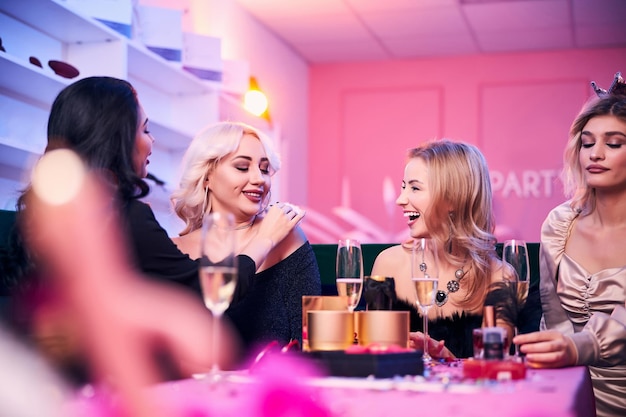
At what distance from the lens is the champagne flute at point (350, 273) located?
5.62 ft

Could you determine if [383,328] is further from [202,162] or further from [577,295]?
[202,162]

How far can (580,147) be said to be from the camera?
8.45ft

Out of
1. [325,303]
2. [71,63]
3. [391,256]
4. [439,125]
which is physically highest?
[439,125]

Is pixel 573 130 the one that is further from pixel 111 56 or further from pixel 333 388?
pixel 111 56

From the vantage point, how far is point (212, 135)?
2.81 meters

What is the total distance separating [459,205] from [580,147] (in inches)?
17.3

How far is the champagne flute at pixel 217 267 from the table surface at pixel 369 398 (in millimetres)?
88

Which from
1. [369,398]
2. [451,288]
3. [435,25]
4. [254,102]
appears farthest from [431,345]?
[435,25]

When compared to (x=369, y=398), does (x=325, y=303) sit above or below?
above

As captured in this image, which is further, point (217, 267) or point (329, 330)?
point (329, 330)

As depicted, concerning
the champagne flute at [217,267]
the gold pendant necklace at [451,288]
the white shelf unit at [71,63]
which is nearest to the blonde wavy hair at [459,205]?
the gold pendant necklace at [451,288]

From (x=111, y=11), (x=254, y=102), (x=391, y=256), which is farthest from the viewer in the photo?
(x=254, y=102)

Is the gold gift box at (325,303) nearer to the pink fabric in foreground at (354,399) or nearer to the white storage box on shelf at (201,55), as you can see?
the pink fabric in foreground at (354,399)

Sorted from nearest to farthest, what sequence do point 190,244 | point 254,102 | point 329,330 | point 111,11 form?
1. point 329,330
2. point 190,244
3. point 111,11
4. point 254,102
